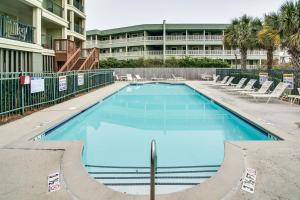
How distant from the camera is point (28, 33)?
18.5 metres

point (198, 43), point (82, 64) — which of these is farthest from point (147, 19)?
point (82, 64)

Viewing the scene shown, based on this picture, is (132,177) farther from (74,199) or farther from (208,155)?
(208,155)

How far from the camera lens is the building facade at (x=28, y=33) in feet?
52.2

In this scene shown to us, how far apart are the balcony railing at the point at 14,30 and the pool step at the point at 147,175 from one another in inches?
449

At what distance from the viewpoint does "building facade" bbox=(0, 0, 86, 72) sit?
52.2 feet

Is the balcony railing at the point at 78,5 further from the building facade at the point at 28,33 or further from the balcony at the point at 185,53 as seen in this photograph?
the balcony at the point at 185,53

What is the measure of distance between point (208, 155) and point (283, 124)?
10.9ft

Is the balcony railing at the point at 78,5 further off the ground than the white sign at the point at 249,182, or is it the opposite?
the balcony railing at the point at 78,5

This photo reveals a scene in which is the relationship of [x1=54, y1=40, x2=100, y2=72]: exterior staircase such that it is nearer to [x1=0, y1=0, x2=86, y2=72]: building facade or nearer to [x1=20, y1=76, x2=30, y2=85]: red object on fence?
[x1=0, y1=0, x2=86, y2=72]: building facade

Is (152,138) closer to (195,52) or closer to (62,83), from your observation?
(62,83)

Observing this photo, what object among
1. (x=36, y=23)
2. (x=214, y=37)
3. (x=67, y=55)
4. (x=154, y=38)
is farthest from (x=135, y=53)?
(x=36, y=23)

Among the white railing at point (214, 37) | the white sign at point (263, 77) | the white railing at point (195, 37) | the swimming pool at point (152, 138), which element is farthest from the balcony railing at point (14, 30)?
the white railing at point (214, 37)

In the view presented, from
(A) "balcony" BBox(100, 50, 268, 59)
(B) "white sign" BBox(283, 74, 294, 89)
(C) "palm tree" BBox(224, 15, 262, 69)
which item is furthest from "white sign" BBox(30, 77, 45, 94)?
(A) "balcony" BBox(100, 50, 268, 59)

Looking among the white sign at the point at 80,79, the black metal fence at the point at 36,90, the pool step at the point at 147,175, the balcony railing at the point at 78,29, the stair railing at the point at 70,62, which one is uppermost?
the balcony railing at the point at 78,29
